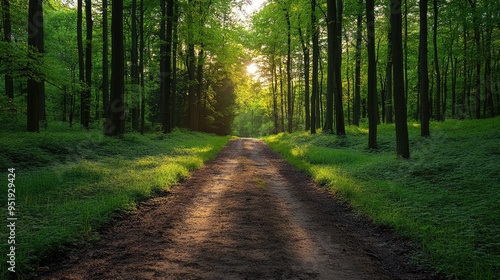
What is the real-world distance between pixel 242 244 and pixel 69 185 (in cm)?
560

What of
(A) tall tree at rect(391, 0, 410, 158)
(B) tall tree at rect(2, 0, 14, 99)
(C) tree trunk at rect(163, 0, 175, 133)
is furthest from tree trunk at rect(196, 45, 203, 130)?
(A) tall tree at rect(391, 0, 410, 158)

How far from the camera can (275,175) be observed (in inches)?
447

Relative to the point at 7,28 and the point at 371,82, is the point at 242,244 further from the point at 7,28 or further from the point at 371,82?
the point at 7,28

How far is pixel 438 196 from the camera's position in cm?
698

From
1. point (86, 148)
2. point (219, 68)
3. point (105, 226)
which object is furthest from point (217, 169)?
point (219, 68)

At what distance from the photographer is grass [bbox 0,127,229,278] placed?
4.58 m

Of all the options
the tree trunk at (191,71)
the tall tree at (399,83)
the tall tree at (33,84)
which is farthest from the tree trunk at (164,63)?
the tall tree at (399,83)

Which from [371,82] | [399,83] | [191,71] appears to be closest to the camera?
[399,83]

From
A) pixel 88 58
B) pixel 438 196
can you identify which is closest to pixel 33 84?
pixel 88 58

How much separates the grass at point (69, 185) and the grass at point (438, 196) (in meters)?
5.27

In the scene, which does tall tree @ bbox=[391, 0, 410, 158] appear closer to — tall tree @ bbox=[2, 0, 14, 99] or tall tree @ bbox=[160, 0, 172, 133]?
tall tree @ bbox=[2, 0, 14, 99]

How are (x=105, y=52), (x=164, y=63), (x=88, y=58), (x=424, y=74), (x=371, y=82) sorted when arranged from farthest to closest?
1. (x=164, y=63)
2. (x=88, y=58)
3. (x=105, y=52)
4. (x=424, y=74)
5. (x=371, y=82)

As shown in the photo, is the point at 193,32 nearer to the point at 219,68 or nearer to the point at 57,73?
the point at 219,68

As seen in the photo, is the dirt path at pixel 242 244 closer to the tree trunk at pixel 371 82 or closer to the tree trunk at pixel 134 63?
the tree trunk at pixel 371 82
